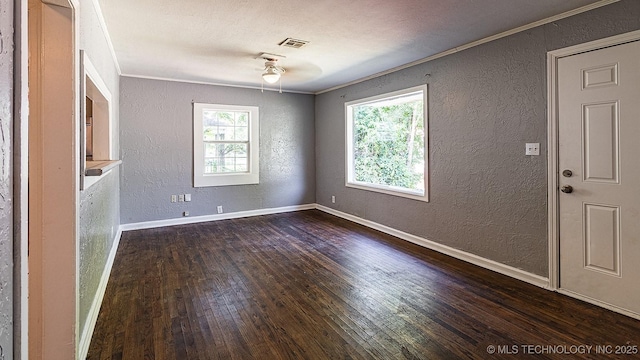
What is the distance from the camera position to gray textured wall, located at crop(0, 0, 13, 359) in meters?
0.69

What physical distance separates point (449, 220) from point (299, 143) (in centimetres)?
350

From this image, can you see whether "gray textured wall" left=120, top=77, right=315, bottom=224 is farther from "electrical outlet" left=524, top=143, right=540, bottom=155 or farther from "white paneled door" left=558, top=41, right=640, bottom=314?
"white paneled door" left=558, top=41, right=640, bottom=314

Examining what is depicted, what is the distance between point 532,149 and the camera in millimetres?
2992

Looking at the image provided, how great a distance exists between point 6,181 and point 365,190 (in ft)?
15.8

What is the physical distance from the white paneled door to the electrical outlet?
0.61 ft

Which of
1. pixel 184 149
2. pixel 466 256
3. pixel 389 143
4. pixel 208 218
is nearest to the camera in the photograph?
pixel 466 256

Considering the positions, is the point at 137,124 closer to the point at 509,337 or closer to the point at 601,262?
the point at 509,337

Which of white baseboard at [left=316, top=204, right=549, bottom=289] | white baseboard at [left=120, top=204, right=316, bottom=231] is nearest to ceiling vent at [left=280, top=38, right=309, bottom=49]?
white baseboard at [left=316, top=204, right=549, bottom=289]

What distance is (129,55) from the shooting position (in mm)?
3932

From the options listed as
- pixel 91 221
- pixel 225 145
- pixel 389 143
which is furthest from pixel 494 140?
pixel 225 145

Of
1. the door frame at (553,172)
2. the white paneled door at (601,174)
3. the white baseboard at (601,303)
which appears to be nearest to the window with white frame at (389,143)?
the door frame at (553,172)

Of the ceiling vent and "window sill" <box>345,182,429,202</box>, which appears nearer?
the ceiling vent

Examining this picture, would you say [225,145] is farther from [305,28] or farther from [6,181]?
[6,181]

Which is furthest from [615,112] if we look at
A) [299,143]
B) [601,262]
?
[299,143]
